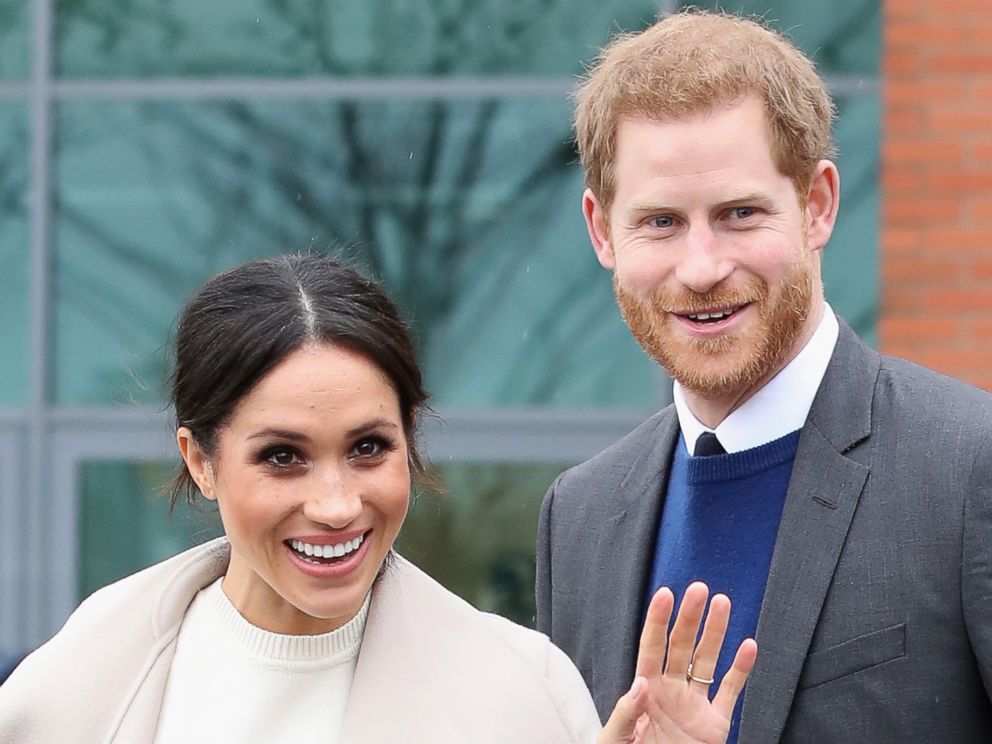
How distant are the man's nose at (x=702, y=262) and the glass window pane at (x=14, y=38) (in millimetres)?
4578

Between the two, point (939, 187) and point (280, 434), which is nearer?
point (280, 434)

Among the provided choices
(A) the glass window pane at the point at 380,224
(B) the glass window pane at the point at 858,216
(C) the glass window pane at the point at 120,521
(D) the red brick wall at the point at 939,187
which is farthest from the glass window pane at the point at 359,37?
(C) the glass window pane at the point at 120,521

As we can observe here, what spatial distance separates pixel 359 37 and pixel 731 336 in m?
4.16

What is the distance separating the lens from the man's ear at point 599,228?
3.26m

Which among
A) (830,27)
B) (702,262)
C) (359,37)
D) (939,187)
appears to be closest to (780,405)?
(702,262)

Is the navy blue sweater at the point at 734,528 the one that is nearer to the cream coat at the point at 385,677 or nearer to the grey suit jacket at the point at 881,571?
the grey suit jacket at the point at 881,571

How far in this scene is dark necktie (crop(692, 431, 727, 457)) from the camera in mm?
3161

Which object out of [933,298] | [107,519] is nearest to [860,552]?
[933,298]

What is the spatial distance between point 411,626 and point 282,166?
4125 millimetres

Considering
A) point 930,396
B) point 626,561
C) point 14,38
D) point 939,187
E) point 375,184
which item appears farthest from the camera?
point 14,38

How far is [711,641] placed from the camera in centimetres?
273

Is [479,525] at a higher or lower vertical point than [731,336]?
lower

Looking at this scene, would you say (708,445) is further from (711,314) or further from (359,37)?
(359,37)

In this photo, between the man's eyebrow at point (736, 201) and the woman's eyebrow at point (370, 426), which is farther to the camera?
the man's eyebrow at point (736, 201)
